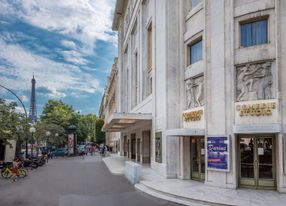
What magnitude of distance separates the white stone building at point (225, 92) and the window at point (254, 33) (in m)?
0.04

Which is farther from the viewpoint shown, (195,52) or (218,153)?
(195,52)

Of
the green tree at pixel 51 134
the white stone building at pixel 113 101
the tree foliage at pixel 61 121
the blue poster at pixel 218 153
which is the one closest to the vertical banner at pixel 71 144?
the green tree at pixel 51 134

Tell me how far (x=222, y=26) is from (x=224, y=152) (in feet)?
18.6

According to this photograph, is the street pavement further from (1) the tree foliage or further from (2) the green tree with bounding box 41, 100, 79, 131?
(2) the green tree with bounding box 41, 100, 79, 131

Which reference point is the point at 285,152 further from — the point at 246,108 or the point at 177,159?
the point at 177,159

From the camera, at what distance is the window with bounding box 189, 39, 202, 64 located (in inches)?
683

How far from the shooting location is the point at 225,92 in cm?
1456

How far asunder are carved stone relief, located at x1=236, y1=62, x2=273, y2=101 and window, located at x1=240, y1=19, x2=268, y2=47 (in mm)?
1049

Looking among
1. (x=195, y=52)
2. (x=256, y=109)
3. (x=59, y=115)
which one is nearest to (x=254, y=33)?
(x=256, y=109)

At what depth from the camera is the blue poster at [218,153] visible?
14381mm

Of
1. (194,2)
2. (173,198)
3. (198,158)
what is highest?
(194,2)

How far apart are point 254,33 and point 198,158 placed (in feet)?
22.2

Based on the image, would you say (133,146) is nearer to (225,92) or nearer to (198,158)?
(198,158)

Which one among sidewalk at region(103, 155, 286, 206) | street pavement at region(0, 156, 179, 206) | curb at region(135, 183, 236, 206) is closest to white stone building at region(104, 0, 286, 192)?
sidewalk at region(103, 155, 286, 206)
